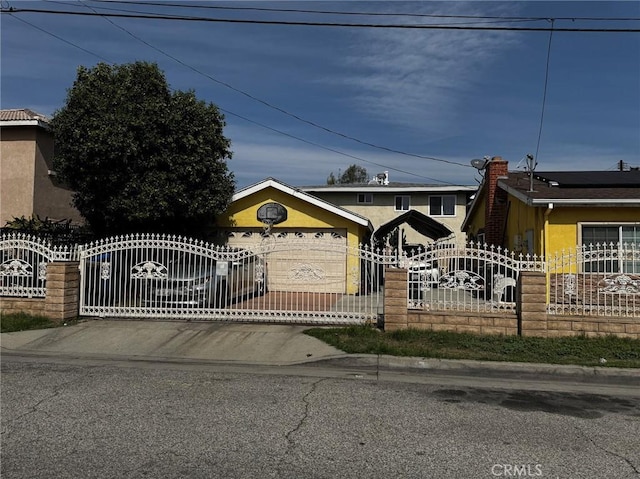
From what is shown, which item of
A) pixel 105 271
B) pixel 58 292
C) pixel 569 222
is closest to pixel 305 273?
pixel 105 271

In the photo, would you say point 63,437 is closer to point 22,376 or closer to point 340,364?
point 22,376

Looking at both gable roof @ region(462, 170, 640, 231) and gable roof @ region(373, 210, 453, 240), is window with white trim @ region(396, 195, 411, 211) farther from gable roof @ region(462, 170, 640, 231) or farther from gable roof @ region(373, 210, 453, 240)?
gable roof @ region(462, 170, 640, 231)

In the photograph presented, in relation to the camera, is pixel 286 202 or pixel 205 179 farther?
pixel 286 202

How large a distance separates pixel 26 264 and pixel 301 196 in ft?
31.2

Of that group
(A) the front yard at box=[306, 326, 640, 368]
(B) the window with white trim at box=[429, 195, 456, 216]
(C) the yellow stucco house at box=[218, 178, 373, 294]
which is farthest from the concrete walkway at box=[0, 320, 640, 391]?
(B) the window with white trim at box=[429, 195, 456, 216]

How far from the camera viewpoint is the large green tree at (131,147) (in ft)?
45.1

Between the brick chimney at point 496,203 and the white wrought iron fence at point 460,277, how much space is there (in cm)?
864

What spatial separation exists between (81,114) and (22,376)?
878 centimetres

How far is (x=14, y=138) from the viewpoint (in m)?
18.6

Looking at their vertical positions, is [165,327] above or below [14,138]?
below

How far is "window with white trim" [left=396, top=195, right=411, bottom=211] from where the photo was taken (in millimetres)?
32125

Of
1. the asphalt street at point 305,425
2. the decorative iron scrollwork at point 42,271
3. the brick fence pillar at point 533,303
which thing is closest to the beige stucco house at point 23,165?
the decorative iron scrollwork at point 42,271

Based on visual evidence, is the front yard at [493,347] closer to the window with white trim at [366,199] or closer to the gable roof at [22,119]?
the gable roof at [22,119]

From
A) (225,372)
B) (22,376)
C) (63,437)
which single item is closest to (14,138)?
(22,376)
